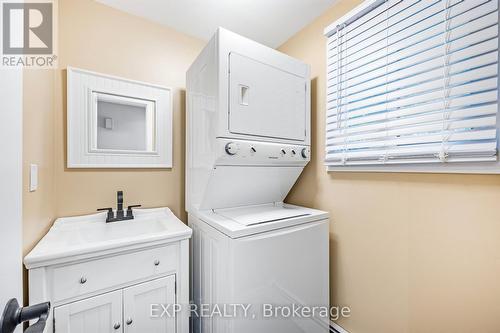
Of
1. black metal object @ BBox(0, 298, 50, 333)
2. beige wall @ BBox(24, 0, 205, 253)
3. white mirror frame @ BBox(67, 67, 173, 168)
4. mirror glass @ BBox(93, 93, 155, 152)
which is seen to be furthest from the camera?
mirror glass @ BBox(93, 93, 155, 152)

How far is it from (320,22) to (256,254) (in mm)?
2094

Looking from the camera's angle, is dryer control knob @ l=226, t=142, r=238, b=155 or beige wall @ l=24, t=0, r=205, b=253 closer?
beige wall @ l=24, t=0, r=205, b=253

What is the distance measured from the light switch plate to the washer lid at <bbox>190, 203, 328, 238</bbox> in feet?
3.19

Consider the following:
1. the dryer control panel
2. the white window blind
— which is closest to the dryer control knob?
the dryer control panel

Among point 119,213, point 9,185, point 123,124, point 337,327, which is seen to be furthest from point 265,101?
point 337,327

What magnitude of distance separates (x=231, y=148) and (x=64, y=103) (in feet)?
4.60

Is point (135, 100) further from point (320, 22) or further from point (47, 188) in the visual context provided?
point (320, 22)

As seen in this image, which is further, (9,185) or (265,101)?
(265,101)

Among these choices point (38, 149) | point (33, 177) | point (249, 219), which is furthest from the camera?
point (249, 219)

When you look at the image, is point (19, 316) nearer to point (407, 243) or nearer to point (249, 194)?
point (249, 194)

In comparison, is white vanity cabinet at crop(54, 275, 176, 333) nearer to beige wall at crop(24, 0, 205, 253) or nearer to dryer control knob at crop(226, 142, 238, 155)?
beige wall at crop(24, 0, 205, 253)

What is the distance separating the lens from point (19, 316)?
0.55 m

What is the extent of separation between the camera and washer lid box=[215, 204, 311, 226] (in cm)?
145

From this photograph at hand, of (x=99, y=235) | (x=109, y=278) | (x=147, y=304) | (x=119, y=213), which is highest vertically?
(x=119, y=213)
